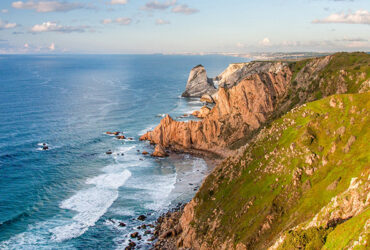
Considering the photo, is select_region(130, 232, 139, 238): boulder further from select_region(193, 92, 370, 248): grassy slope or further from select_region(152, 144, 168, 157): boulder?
select_region(152, 144, 168, 157): boulder

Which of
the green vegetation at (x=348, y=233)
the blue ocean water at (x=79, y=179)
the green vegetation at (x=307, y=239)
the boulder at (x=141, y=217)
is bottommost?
the boulder at (x=141, y=217)

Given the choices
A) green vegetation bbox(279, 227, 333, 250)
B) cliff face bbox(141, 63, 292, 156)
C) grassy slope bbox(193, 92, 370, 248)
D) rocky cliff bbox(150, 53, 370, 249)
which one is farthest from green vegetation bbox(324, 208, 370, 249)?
cliff face bbox(141, 63, 292, 156)

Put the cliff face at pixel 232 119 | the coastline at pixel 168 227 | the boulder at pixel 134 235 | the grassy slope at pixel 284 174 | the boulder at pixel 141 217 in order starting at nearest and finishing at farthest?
1. the grassy slope at pixel 284 174
2. the coastline at pixel 168 227
3. the boulder at pixel 134 235
4. the boulder at pixel 141 217
5. the cliff face at pixel 232 119

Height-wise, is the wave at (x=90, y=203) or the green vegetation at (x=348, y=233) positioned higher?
the green vegetation at (x=348, y=233)

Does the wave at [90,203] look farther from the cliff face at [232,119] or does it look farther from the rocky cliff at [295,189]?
the cliff face at [232,119]

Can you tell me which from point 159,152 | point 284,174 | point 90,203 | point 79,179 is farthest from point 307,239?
point 159,152

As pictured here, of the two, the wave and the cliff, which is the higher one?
the cliff

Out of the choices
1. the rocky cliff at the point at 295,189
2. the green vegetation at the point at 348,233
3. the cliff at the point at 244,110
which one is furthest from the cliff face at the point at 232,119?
the green vegetation at the point at 348,233
